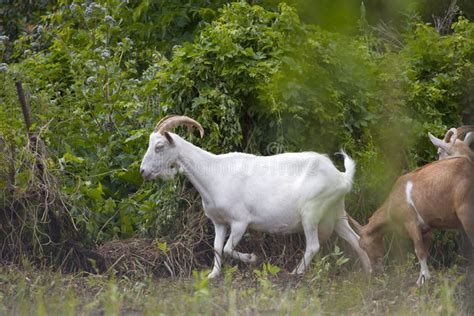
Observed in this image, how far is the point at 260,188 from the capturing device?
8492 millimetres

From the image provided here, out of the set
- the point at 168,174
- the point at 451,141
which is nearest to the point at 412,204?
the point at 451,141

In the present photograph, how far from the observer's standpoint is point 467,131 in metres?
8.76

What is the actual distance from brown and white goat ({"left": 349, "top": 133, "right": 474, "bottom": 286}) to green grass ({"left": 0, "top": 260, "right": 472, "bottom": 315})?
0.29 meters

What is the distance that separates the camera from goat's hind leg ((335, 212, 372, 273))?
8625mm

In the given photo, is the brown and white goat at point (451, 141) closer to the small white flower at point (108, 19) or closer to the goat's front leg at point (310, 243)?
the goat's front leg at point (310, 243)

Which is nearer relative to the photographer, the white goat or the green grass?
the green grass

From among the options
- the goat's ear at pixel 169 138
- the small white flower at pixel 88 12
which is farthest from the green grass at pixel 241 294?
the small white flower at pixel 88 12

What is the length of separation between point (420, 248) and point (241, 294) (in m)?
2.28

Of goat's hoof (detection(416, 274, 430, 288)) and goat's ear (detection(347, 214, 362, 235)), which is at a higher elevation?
goat's ear (detection(347, 214, 362, 235))

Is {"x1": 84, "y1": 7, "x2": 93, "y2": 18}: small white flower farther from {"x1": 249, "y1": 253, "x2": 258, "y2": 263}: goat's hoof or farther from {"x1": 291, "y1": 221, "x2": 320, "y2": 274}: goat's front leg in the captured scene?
{"x1": 291, "y1": 221, "x2": 320, "y2": 274}: goat's front leg

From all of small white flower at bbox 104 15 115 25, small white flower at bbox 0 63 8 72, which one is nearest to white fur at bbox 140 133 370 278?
small white flower at bbox 0 63 8 72

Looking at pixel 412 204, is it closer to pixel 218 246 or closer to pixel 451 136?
pixel 451 136

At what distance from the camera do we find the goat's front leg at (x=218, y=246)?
8234 mm

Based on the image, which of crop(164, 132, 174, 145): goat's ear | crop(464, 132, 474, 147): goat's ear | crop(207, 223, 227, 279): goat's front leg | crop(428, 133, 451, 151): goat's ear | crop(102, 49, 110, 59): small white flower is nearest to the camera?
crop(207, 223, 227, 279): goat's front leg
